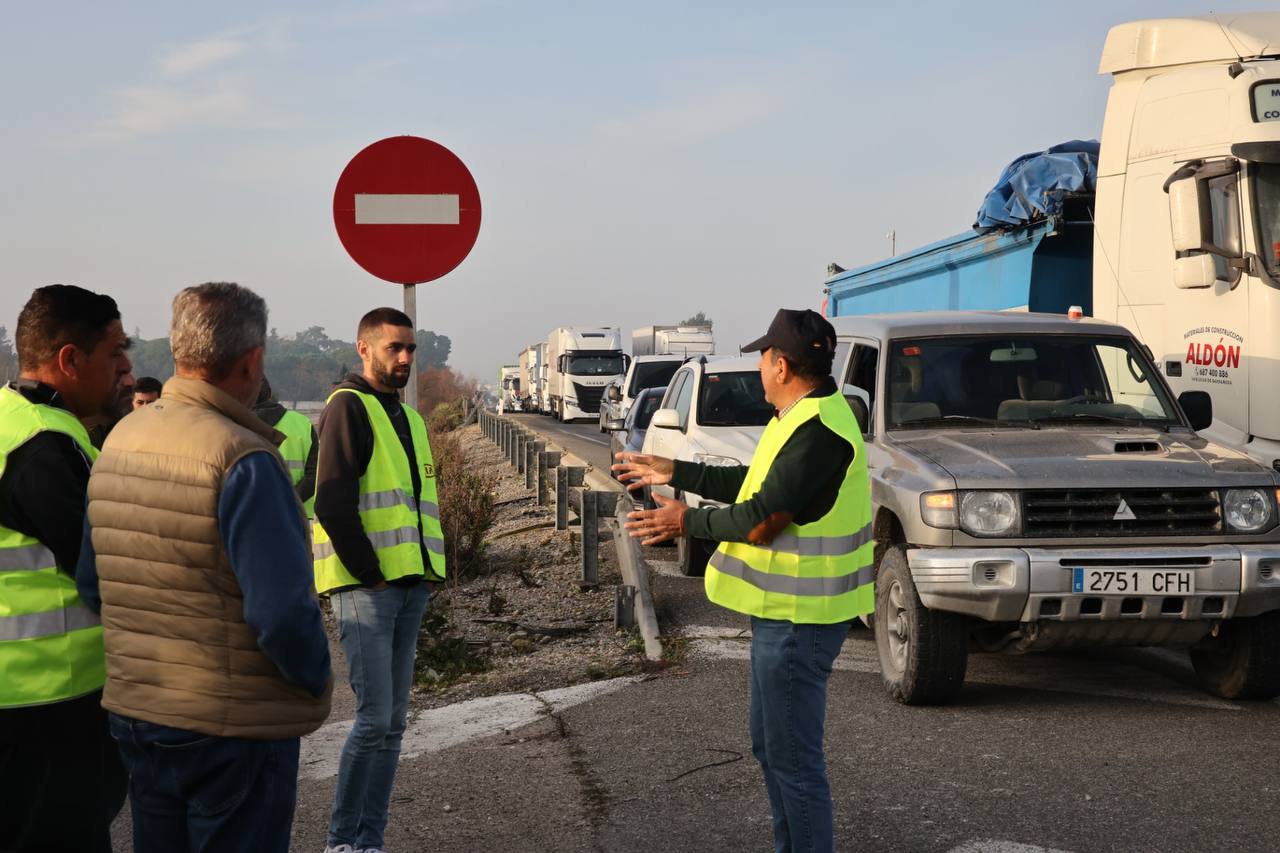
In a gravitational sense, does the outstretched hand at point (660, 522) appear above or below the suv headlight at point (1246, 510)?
above

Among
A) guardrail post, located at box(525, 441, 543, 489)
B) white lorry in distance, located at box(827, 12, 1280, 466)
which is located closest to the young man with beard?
white lorry in distance, located at box(827, 12, 1280, 466)

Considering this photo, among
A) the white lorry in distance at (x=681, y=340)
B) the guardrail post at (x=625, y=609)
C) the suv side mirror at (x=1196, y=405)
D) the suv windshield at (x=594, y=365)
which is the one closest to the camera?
the suv side mirror at (x=1196, y=405)

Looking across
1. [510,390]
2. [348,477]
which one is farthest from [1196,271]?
[510,390]

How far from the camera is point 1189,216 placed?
29.1 ft

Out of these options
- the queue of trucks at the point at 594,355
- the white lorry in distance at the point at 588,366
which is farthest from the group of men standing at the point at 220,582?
the white lorry in distance at the point at 588,366

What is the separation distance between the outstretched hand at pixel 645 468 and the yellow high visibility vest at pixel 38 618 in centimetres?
162

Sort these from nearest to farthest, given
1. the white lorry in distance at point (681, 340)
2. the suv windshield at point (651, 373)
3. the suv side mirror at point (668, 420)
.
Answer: the suv side mirror at point (668, 420), the suv windshield at point (651, 373), the white lorry in distance at point (681, 340)

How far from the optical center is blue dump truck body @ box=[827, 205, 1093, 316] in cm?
1103

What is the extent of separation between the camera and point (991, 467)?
6.88 metres

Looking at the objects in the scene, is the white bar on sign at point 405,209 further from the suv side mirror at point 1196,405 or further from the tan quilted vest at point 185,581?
the suv side mirror at point 1196,405

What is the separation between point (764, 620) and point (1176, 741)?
3132 millimetres

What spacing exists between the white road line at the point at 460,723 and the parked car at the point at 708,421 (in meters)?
3.60

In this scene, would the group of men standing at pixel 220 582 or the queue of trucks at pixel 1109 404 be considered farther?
the queue of trucks at pixel 1109 404

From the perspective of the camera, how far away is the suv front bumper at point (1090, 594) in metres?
6.60
